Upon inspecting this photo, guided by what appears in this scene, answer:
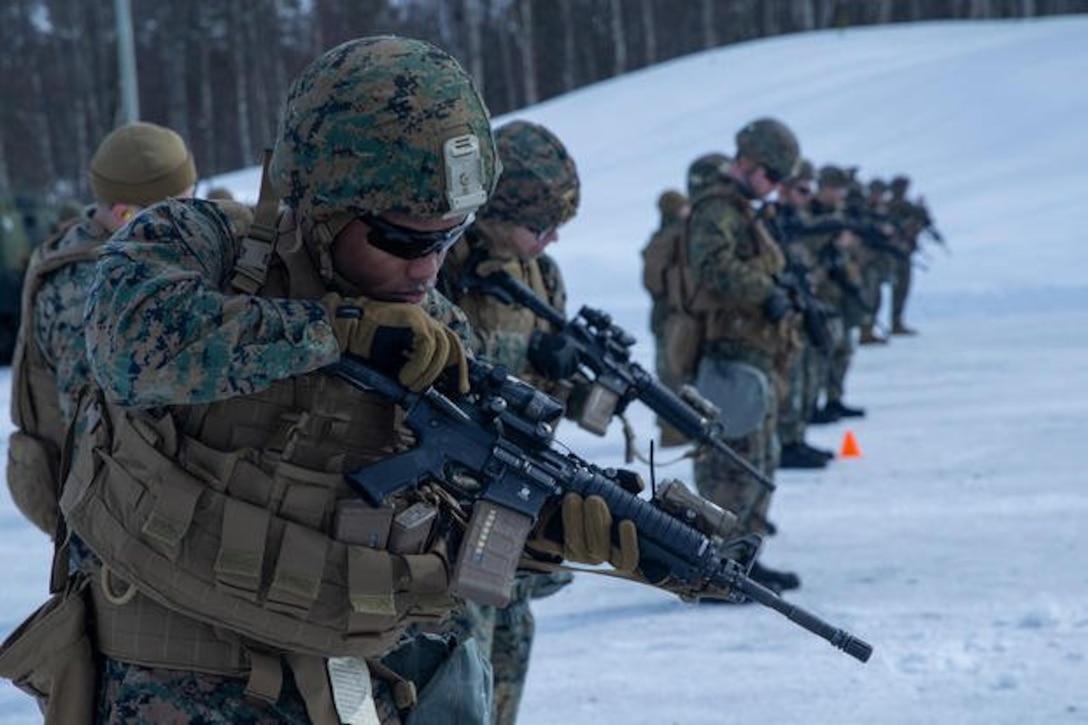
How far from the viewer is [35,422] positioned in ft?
Answer: 12.0

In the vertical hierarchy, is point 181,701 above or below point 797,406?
above

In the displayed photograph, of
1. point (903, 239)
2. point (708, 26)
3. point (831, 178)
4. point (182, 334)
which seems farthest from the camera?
point (708, 26)

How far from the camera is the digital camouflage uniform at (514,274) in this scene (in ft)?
12.5

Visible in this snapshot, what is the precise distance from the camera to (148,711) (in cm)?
220

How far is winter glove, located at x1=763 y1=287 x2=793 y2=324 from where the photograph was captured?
6141mm

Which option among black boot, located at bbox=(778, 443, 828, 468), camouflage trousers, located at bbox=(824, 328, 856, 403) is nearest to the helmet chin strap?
black boot, located at bbox=(778, 443, 828, 468)

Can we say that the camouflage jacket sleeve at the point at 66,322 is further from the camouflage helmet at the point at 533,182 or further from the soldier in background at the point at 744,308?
the soldier in background at the point at 744,308

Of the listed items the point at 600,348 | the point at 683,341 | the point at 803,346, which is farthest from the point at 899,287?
the point at 600,348

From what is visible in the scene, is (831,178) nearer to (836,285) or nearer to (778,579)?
(836,285)

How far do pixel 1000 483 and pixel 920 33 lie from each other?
2508 centimetres

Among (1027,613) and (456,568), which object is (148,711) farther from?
(1027,613)

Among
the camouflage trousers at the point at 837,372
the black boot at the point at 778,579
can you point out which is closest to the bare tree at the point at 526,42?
the camouflage trousers at the point at 837,372

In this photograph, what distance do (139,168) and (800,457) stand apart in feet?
18.4

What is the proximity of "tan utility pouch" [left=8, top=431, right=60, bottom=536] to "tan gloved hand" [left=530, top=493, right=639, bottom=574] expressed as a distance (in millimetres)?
1634
